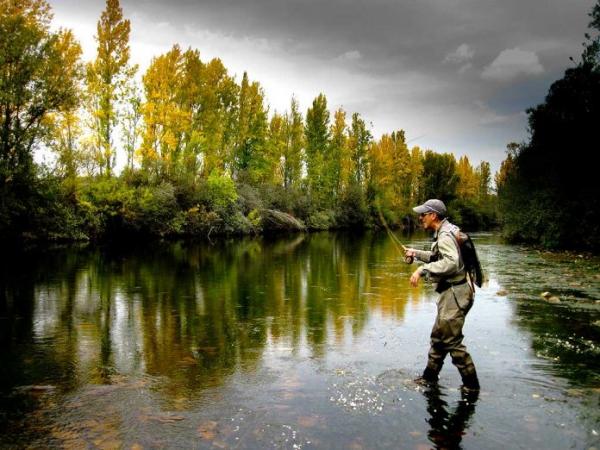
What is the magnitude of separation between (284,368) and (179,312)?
465 centimetres

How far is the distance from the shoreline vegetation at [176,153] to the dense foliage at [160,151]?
109 mm

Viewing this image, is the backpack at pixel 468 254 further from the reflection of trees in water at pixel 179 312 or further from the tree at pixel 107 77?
the tree at pixel 107 77

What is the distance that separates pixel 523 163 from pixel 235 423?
36.2 meters

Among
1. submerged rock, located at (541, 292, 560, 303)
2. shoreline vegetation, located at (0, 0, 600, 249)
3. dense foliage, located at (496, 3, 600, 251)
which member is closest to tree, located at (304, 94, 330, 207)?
shoreline vegetation, located at (0, 0, 600, 249)

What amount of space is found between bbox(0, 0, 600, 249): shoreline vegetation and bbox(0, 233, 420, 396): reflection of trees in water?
291cm

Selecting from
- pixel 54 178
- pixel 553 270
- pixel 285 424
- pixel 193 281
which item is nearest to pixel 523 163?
pixel 553 270

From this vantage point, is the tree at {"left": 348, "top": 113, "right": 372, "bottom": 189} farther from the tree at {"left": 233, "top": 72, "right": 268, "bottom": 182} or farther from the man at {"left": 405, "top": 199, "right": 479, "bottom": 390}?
the man at {"left": 405, "top": 199, "right": 479, "bottom": 390}

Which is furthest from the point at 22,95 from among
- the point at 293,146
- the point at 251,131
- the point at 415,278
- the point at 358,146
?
the point at 358,146

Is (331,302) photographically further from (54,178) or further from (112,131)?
(112,131)

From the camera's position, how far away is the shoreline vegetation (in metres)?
26.3

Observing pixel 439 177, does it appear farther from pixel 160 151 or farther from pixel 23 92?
pixel 23 92

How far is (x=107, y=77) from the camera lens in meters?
36.4

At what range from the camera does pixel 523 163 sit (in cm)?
3622

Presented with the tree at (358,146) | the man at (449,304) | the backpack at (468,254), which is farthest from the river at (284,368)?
the tree at (358,146)
